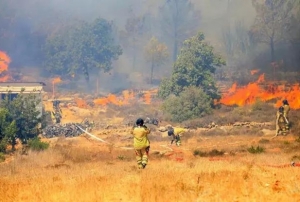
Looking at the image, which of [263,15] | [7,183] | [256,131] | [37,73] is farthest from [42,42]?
[7,183]

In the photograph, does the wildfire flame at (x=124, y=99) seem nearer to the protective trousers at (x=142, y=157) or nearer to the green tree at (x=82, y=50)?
the green tree at (x=82, y=50)

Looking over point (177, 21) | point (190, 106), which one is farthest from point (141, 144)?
point (177, 21)

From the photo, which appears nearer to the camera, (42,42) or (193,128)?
(193,128)

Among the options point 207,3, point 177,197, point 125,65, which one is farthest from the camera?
point 207,3

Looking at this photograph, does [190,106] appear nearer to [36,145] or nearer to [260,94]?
[260,94]

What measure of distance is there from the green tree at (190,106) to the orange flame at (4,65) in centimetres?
3212

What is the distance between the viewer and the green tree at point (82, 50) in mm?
59000

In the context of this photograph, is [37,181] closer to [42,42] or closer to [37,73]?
[37,73]

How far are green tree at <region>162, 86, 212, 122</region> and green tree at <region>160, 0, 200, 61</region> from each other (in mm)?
39329

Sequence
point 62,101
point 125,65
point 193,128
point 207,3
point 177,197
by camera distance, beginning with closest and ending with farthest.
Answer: point 177,197
point 193,128
point 62,101
point 125,65
point 207,3

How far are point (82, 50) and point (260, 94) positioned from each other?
27220 millimetres

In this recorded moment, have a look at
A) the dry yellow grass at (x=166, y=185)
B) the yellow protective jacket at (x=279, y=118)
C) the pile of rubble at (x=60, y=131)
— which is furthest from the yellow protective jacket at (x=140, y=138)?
the pile of rubble at (x=60, y=131)

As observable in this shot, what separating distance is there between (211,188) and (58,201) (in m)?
4.36

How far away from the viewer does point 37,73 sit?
214 feet
